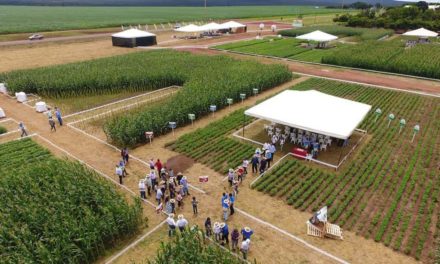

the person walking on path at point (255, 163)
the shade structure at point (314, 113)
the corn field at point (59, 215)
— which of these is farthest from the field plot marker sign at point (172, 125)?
the corn field at point (59, 215)

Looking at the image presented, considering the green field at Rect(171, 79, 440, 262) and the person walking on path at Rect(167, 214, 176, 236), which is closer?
the person walking on path at Rect(167, 214, 176, 236)

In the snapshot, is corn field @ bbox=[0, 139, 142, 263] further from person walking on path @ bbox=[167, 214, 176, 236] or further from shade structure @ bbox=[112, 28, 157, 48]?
shade structure @ bbox=[112, 28, 157, 48]

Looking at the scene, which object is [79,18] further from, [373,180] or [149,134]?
[373,180]

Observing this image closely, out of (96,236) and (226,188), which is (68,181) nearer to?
(96,236)

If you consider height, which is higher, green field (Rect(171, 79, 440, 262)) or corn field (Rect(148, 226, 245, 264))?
corn field (Rect(148, 226, 245, 264))

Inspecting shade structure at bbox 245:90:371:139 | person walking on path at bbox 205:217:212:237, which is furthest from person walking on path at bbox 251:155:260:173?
person walking on path at bbox 205:217:212:237

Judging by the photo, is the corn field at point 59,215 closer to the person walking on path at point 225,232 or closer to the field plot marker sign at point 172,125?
the person walking on path at point 225,232

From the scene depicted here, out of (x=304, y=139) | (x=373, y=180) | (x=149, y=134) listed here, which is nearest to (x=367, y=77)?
(x=304, y=139)
